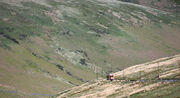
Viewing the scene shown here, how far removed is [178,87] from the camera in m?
50.2

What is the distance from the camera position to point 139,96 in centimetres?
5509

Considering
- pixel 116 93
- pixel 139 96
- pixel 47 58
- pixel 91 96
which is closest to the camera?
pixel 139 96

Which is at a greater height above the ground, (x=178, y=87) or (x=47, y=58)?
(x=178, y=87)

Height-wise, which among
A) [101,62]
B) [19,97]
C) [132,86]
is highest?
[132,86]

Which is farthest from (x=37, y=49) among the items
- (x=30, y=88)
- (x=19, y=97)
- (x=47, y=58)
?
(x=19, y=97)

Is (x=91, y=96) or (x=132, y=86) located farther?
(x=91, y=96)

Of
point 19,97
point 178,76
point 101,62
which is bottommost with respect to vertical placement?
point 101,62

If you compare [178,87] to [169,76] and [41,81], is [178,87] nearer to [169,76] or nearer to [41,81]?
[169,76]

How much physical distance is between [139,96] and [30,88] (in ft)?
294

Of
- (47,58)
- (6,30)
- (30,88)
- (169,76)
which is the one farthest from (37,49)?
(169,76)

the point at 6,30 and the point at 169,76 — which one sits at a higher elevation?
the point at 169,76

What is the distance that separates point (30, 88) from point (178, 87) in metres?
96.6

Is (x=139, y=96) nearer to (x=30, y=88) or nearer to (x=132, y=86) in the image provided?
(x=132, y=86)

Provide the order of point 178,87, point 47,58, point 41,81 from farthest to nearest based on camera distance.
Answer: point 47,58, point 41,81, point 178,87
